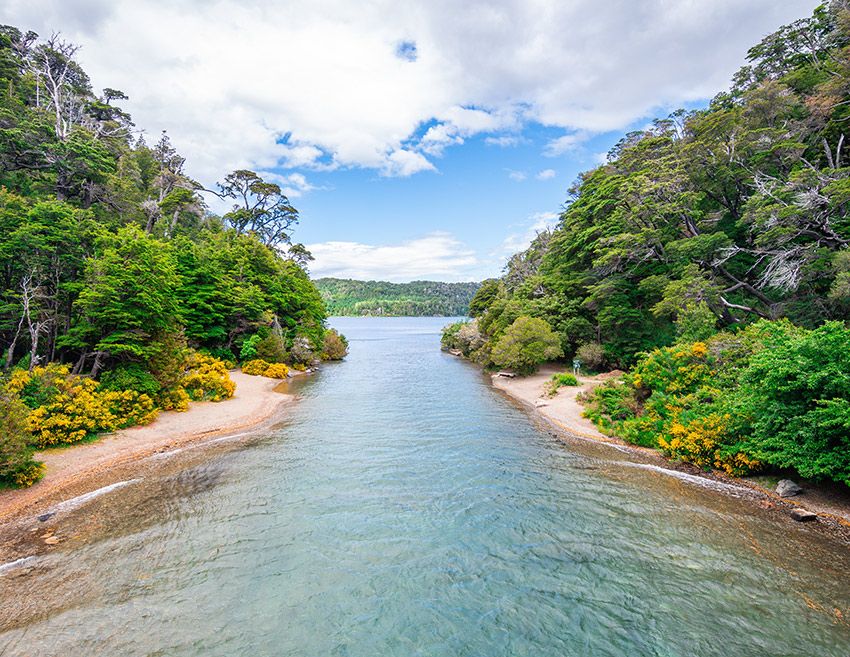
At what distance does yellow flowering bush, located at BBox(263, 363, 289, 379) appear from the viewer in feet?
93.8

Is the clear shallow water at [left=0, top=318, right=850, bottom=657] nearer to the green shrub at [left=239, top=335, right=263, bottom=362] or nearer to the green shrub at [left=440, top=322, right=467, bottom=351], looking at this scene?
the green shrub at [left=239, top=335, right=263, bottom=362]

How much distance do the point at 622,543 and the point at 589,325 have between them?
22296mm

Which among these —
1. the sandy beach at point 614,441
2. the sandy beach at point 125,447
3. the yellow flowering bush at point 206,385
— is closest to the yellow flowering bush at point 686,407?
the sandy beach at point 614,441

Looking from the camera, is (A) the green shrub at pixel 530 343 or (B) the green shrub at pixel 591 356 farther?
(A) the green shrub at pixel 530 343

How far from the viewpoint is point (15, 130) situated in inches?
739

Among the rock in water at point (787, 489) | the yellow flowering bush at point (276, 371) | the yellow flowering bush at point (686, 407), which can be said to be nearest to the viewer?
the rock in water at point (787, 489)

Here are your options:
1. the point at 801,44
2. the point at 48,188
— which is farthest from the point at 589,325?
the point at 48,188

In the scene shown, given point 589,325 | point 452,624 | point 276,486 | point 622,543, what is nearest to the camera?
point 452,624

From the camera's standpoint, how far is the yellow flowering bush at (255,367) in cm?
2819

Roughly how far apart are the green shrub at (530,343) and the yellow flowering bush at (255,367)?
1838 centimetres

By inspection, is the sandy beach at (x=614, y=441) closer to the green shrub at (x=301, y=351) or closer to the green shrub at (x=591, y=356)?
the green shrub at (x=591, y=356)

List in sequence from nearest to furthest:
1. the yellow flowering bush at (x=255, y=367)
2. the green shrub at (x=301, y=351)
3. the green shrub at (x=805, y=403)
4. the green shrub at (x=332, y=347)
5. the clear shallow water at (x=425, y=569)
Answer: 1. the clear shallow water at (x=425, y=569)
2. the green shrub at (x=805, y=403)
3. the yellow flowering bush at (x=255, y=367)
4. the green shrub at (x=301, y=351)
5. the green shrub at (x=332, y=347)

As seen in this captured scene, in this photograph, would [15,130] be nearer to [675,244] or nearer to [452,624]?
[452,624]

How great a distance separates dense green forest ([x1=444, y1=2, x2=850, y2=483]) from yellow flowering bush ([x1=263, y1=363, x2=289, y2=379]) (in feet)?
54.8
